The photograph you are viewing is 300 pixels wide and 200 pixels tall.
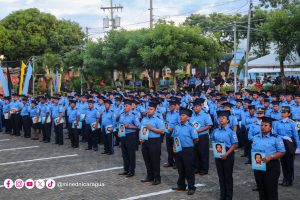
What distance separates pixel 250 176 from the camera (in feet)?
31.9

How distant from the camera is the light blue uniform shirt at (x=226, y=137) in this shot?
767 centimetres

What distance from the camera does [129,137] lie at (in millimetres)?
9719

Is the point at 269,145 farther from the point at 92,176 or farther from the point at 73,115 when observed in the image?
the point at 73,115

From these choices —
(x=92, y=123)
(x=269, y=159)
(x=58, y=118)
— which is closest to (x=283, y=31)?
(x=92, y=123)

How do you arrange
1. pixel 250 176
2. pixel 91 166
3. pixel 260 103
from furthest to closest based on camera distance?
pixel 260 103 → pixel 91 166 → pixel 250 176

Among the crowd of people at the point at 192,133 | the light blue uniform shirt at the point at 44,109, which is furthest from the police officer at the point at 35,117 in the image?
the light blue uniform shirt at the point at 44,109

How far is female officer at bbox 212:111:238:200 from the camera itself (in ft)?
24.8

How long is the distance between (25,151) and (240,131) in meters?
6.95

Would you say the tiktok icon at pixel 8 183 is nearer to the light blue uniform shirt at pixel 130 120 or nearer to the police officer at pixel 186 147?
the light blue uniform shirt at pixel 130 120

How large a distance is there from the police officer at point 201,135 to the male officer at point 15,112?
962cm

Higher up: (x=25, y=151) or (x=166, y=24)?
(x=166, y=24)

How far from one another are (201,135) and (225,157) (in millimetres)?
2544

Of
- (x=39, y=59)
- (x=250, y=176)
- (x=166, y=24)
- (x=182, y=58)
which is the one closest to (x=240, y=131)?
(x=250, y=176)

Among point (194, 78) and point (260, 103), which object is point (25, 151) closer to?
point (260, 103)
